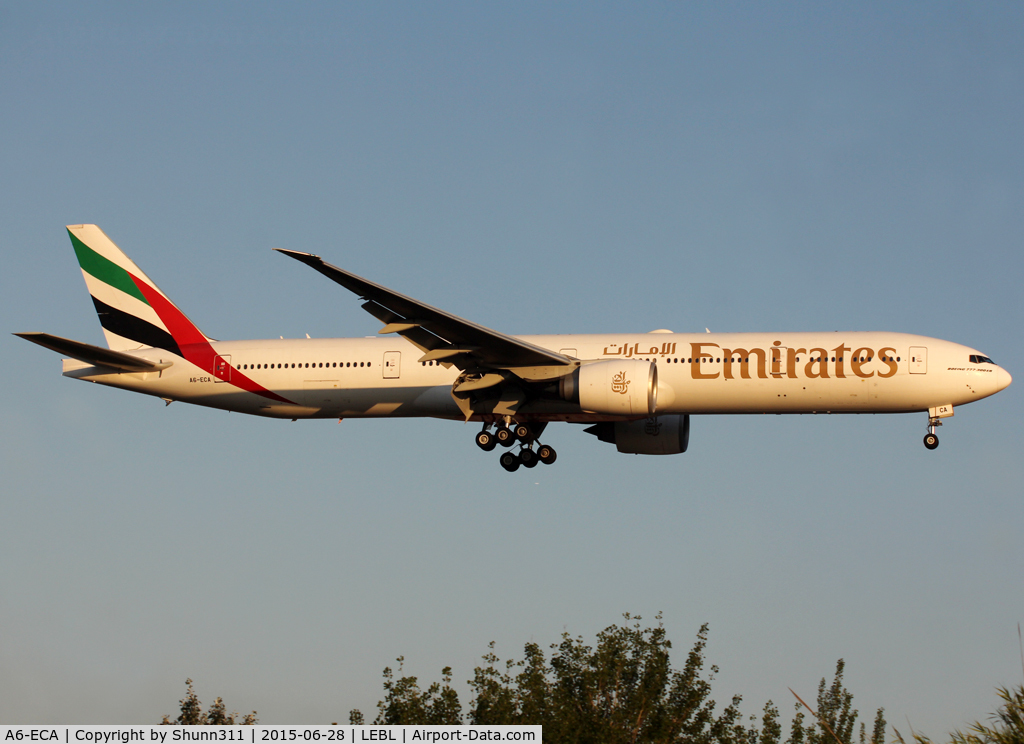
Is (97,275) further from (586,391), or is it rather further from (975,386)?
(975,386)

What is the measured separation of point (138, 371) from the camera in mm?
35781

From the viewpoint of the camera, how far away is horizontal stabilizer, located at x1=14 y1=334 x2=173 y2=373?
32250 millimetres

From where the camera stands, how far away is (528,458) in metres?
34.5

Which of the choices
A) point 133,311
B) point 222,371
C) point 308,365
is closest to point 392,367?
point 308,365

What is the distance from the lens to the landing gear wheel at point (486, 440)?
1326 inches

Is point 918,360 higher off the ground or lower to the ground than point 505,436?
higher

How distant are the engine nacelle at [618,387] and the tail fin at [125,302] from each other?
508 inches

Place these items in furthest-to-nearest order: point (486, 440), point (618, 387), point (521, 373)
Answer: point (486, 440) < point (521, 373) < point (618, 387)

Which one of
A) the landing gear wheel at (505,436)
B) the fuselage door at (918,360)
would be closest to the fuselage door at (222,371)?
the landing gear wheel at (505,436)

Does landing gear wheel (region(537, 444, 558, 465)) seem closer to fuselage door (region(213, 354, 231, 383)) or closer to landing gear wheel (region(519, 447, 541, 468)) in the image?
landing gear wheel (region(519, 447, 541, 468))

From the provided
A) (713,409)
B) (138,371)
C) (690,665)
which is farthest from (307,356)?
(690,665)

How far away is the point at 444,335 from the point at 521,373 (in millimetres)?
2410

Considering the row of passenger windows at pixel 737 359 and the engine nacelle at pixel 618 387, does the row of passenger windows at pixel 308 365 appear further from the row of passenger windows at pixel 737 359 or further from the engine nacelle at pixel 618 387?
the row of passenger windows at pixel 737 359

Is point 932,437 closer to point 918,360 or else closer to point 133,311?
point 918,360
